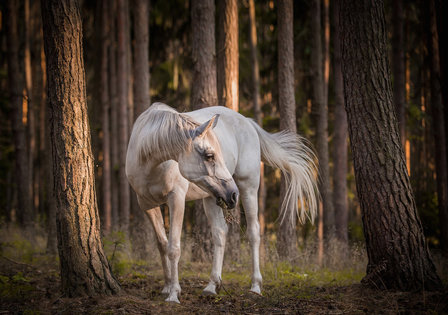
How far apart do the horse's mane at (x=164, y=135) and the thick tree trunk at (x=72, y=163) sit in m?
0.72

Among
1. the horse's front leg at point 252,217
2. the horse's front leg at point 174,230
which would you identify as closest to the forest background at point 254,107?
the horse's front leg at point 252,217

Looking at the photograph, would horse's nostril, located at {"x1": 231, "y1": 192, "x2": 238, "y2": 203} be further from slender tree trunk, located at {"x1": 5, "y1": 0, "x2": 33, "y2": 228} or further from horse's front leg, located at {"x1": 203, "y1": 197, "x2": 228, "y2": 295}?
slender tree trunk, located at {"x1": 5, "y1": 0, "x2": 33, "y2": 228}

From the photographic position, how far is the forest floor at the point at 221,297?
4066 mm

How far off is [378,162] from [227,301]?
8.89 ft

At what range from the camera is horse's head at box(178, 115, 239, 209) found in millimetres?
4680

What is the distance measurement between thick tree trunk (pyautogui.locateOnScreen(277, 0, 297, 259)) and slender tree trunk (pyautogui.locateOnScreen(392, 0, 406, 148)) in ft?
11.2

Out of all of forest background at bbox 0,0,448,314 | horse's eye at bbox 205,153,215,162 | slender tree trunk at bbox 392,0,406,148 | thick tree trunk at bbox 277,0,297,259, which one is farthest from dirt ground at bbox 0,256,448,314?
slender tree trunk at bbox 392,0,406,148

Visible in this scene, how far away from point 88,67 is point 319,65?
1328 centimetres

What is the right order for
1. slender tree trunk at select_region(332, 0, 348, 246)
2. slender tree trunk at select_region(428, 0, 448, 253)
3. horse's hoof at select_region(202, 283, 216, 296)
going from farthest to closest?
1. slender tree trunk at select_region(332, 0, 348, 246)
2. slender tree trunk at select_region(428, 0, 448, 253)
3. horse's hoof at select_region(202, 283, 216, 296)

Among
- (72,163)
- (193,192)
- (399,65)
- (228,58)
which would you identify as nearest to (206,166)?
(193,192)

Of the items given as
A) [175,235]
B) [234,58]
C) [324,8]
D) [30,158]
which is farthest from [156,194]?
[30,158]

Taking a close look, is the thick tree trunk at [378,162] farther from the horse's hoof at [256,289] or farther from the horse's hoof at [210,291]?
the horse's hoof at [210,291]

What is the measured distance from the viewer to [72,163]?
460 cm

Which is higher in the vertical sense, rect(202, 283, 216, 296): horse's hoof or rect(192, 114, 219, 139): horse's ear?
rect(192, 114, 219, 139): horse's ear
